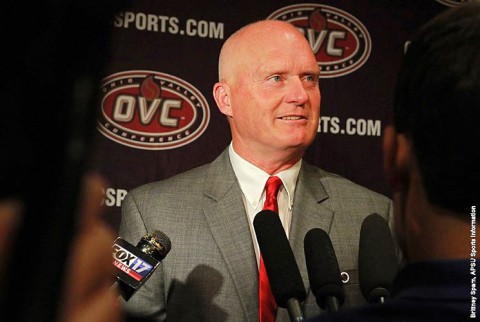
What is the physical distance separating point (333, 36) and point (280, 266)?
4.92ft

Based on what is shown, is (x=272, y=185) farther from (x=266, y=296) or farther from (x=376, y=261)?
(x=376, y=261)

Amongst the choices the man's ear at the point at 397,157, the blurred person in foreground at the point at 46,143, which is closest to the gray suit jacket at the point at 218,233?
the man's ear at the point at 397,157

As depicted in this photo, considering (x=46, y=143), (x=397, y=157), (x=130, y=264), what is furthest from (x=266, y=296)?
(x=46, y=143)

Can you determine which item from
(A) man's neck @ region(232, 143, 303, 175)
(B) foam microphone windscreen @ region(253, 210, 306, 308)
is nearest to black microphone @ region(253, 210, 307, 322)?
(B) foam microphone windscreen @ region(253, 210, 306, 308)

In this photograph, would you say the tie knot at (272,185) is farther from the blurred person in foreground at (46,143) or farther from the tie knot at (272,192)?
the blurred person in foreground at (46,143)

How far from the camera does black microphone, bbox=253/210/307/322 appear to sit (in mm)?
818

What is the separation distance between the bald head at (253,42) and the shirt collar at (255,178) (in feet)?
0.94

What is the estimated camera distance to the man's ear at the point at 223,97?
199cm

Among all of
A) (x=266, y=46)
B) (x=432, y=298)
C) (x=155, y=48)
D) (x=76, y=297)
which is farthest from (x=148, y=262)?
(x=155, y=48)

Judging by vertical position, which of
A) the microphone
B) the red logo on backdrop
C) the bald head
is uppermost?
the bald head

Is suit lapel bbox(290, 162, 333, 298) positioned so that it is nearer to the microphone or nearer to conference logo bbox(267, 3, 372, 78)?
conference logo bbox(267, 3, 372, 78)

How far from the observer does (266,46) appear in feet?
6.22

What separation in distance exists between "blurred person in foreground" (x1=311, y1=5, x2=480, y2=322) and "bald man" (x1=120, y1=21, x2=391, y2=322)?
3.26 feet

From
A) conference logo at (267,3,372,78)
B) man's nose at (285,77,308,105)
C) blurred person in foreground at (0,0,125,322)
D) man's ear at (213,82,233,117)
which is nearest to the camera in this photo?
blurred person in foreground at (0,0,125,322)
